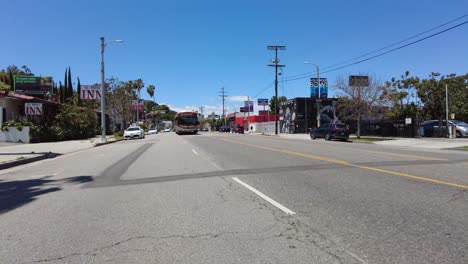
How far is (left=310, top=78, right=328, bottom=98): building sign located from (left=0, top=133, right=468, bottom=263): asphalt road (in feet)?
131

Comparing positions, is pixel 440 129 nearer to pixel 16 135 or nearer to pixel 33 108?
pixel 33 108

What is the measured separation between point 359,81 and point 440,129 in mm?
8528

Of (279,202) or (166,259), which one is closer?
(166,259)

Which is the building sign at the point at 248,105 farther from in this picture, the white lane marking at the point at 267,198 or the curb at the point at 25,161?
the white lane marking at the point at 267,198

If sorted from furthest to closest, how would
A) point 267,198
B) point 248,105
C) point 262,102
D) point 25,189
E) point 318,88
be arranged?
point 248,105, point 262,102, point 318,88, point 25,189, point 267,198

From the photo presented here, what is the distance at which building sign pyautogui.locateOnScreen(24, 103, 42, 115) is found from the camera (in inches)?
1355

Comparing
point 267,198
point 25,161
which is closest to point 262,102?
point 25,161

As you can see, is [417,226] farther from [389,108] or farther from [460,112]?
[460,112]

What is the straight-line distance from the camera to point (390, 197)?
27.1 ft

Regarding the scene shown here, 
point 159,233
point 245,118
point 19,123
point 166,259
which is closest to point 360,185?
point 159,233

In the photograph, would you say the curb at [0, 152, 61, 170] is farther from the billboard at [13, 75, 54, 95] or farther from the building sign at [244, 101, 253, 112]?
the building sign at [244, 101, 253, 112]

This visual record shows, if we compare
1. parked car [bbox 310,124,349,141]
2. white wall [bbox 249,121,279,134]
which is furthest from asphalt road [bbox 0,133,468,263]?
white wall [bbox 249,121,279,134]

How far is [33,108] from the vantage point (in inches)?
1367

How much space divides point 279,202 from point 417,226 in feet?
8.90
